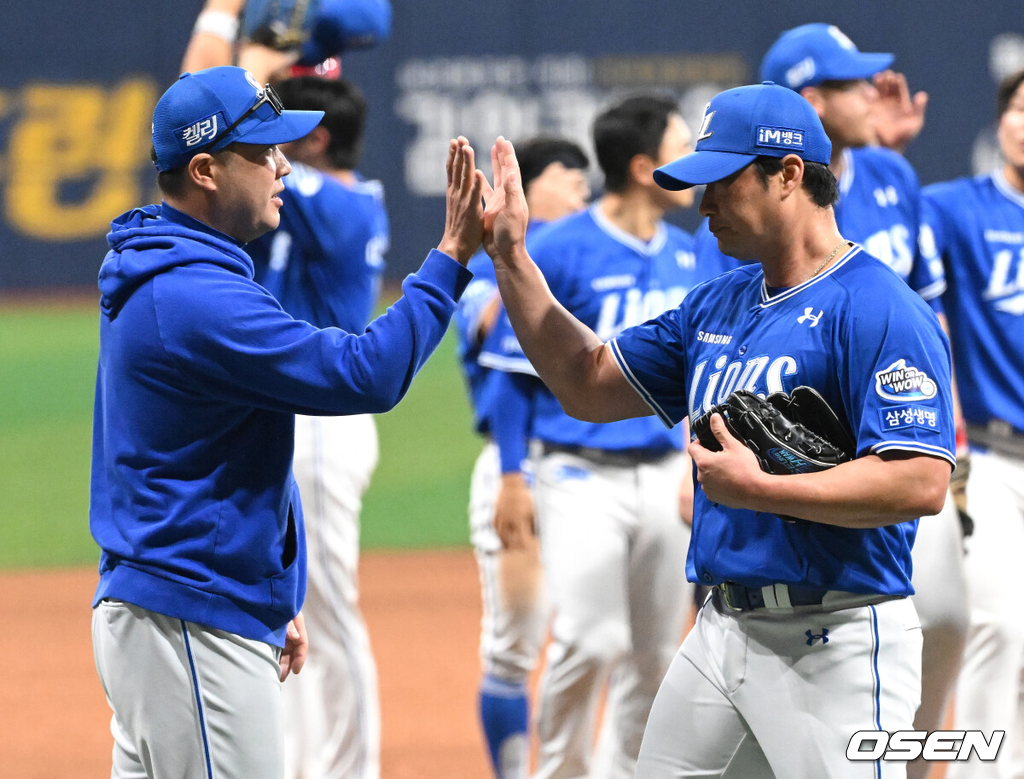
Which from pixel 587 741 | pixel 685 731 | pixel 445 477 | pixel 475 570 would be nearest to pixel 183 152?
pixel 685 731

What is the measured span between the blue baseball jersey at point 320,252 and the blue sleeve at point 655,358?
166 cm

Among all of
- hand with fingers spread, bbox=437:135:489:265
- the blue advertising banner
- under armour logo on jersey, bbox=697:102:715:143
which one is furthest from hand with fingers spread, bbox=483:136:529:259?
the blue advertising banner

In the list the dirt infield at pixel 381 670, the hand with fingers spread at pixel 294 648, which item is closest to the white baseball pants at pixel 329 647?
the dirt infield at pixel 381 670

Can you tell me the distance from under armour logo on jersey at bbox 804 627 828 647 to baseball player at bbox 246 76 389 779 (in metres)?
2.22

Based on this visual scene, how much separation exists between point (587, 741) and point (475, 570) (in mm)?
4405

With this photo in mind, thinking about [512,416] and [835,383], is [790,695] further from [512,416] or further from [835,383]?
[512,416]

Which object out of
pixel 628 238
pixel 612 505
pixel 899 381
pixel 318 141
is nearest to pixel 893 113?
pixel 628 238

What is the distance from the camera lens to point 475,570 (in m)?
8.77

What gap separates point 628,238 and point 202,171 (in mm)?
2218

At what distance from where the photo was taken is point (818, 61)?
14.7ft

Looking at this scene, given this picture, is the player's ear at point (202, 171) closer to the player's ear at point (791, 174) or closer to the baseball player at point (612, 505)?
the player's ear at point (791, 174)

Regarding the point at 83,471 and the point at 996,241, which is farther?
the point at 83,471

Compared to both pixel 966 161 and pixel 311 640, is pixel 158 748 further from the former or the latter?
pixel 966 161

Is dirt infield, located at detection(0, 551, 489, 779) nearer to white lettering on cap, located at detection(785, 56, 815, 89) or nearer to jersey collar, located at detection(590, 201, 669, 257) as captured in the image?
jersey collar, located at detection(590, 201, 669, 257)
